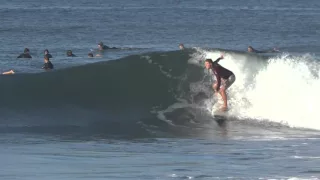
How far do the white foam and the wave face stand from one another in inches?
0.9

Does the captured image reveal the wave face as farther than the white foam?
No

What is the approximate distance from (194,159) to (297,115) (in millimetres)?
6465

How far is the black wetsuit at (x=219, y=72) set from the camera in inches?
782

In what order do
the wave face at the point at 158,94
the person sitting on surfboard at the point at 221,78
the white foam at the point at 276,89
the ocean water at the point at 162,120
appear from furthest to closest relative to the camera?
the white foam at the point at 276,89
the person sitting on surfboard at the point at 221,78
the wave face at the point at 158,94
the ocean water at the point at 162,120

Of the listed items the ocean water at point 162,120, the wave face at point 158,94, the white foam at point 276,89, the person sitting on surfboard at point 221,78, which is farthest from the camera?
the white foam at point 276,89

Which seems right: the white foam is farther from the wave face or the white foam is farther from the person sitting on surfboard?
the person sitting on surfboard

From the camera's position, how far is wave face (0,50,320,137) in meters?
19.5

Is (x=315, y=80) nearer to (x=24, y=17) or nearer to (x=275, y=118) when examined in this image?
(x=275, y=118)

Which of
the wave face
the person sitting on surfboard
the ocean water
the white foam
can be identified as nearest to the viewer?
the ocean water

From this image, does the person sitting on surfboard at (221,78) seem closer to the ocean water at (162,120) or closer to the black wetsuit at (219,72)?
the black wetsuit at (219,72)

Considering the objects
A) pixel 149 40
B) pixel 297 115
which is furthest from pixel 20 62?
pixel 297 115

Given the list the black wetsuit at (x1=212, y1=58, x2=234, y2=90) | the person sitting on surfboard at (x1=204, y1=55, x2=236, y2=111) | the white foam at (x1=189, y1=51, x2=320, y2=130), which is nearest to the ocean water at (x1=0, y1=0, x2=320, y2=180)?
the white foam at (x1=189, y1=51, x2=320, y2=130)

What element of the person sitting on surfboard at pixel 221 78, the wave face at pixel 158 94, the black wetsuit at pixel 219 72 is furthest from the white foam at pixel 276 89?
the black wetsuit at pixel 219 72

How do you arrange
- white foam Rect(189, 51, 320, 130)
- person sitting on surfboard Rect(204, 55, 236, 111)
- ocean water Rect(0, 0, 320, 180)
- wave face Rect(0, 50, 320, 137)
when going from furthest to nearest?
white foam Rect(189, 51, 320, 130) < person sitting on surfboard Rect(204, 55, 236, 111) < wave face Rect(0, 50, 320, 137) < ocean water Rect(0, 0, 320, 180)
